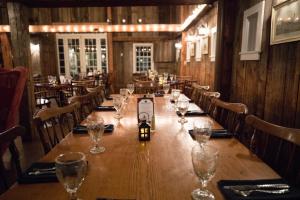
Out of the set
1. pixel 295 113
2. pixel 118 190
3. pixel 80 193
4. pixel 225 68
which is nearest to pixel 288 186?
pixel 118 190

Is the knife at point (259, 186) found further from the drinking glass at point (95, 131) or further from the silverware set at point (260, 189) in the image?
the drinking glass at point (95, 131)

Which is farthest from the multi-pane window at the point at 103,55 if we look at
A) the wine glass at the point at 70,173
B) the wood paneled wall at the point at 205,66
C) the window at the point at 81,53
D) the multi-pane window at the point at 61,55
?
the wine glass at the point at 70,173

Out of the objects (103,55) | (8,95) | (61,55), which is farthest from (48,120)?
(61,55)

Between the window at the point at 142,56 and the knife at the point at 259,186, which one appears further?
the window at the point at 142,56

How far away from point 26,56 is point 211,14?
3761 millimetres

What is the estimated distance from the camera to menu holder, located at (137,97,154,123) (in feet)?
5.22

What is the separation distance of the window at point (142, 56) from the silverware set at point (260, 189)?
393 inches

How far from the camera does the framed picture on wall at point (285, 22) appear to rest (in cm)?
201

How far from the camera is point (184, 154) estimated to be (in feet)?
4.00

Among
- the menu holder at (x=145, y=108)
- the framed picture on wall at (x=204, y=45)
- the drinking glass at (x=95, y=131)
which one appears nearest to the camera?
the drinking glass at (x=95, y=131)

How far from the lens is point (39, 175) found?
96 centimetres

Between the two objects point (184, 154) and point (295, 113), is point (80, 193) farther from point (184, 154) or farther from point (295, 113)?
point (295, 113)

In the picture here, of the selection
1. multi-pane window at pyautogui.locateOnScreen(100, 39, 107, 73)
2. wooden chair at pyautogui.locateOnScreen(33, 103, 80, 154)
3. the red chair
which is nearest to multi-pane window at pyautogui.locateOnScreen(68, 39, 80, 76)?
multi-pane window at pyautogui.locateOnScreen(100, 39, 107, 73)

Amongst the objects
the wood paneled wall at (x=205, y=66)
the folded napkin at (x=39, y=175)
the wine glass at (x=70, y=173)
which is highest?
the wood paneled wall at (x=205, y=66)
